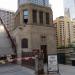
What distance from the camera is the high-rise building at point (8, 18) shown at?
43931 millimetres

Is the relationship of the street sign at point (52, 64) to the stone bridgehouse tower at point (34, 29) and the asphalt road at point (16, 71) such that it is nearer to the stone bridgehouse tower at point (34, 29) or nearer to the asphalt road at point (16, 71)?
the asphalt road at point (16, 71)

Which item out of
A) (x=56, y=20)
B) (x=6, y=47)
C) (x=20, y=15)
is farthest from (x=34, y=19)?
(x=56, y=20)

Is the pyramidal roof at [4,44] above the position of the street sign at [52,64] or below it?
above

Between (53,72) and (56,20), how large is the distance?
28494 millimetres

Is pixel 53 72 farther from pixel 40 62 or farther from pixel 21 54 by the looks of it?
pixel 21 54

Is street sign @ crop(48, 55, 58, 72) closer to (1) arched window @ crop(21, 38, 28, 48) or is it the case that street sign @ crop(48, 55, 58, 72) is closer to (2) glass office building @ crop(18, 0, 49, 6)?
(1) arched window @ crop(21, 38, 28, 48)

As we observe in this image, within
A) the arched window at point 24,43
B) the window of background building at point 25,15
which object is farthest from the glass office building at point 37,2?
the arched window at point 24,43

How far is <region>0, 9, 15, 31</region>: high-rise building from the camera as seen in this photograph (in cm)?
4393

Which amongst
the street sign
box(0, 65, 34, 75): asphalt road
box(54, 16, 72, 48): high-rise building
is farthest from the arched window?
the street sign

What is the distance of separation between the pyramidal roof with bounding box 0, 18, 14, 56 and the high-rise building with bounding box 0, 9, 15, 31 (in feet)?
15.8

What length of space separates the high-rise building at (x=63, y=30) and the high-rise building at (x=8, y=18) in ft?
32.2

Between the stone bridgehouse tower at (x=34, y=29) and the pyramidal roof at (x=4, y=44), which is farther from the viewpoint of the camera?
the pyramidal roof at (x=4, y=44)

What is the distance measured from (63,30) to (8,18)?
40.9 feet

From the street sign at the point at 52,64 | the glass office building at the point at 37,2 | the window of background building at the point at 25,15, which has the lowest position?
the street sign at the point at 52,64
